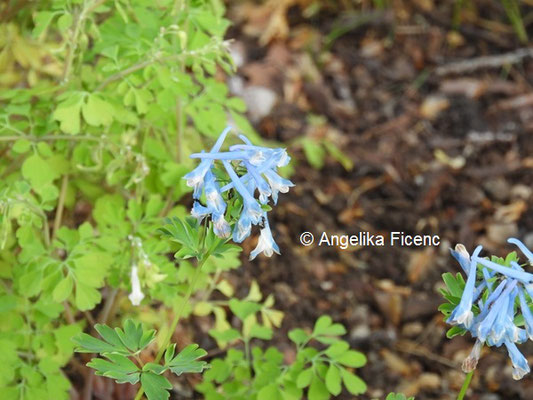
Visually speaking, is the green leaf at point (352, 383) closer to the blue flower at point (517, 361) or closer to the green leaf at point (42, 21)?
the blue flower at point (517, 361)

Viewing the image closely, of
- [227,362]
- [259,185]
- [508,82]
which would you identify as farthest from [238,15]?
[259,185]

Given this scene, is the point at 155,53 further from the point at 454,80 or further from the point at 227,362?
the point at 454,80

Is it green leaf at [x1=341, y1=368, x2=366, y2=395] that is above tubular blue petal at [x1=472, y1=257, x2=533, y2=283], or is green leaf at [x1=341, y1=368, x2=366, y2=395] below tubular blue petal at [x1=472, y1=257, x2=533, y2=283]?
below

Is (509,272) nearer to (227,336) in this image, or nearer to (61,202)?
(227,336)

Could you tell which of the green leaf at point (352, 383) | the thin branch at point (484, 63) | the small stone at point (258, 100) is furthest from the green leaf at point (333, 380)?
the thin branch at point (484, 63)

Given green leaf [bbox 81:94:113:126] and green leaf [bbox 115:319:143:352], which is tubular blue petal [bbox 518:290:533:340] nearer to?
green leaf [bbox 115:319:143:352]

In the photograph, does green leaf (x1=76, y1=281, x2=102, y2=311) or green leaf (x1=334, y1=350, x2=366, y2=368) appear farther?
green leaf (x1=334, y1=350, x2=366, y2=368)

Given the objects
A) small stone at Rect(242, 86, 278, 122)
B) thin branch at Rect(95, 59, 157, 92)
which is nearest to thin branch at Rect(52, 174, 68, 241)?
thin branch at Rect(95, 59, 157, 92)
